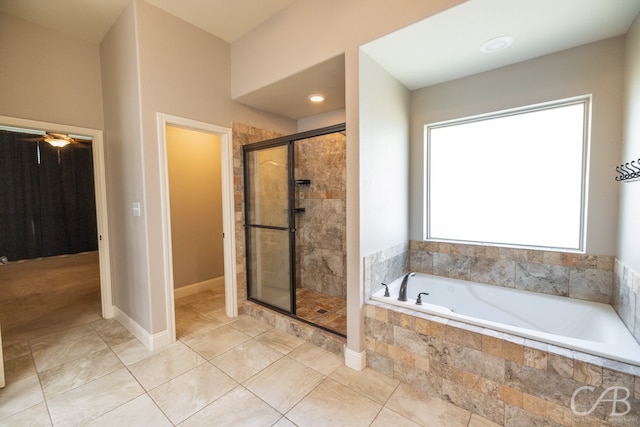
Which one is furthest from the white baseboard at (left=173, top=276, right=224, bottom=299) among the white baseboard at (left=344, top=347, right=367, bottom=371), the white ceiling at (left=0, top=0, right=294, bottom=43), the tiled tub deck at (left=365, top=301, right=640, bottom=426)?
the white ceiling at (left=0, top=0, right=294, bottom=43)

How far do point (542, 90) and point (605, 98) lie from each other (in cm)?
39

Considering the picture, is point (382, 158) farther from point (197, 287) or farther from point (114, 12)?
point (197, 287)

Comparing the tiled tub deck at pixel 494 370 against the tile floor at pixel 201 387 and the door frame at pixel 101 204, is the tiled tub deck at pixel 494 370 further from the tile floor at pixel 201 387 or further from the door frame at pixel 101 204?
the door frame at pixel 101 204

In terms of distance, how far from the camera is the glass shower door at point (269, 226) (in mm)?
2807

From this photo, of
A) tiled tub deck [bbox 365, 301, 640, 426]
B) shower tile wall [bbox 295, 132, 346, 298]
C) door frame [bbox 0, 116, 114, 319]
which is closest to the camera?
tiled tub deck [bbox 365, 301, 640, 426]

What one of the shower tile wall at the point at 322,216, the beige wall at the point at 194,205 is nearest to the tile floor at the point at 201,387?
the shower tile wall at the point at 322,216

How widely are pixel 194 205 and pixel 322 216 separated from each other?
1.92 m

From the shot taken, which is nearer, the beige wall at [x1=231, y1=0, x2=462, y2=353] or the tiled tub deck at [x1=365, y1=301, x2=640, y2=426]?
the tiled tub deck at [x1=365, y1=301, x2=640, y2=426]

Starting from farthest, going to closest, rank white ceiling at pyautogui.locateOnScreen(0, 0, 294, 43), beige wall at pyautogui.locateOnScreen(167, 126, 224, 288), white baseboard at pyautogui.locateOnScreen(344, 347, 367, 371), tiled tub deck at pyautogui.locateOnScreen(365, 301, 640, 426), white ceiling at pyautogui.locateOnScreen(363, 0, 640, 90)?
1. beige wall at pyautogui.locateOnScreen(167, 126, 224, 288)
2. white ceiling at pyautogui.locateOnScreen(0, 0, 294, 43)
3. white baseboard at pyautogui.locateOnScreen(344, 347, 367, 371)
4. white ceiling at pyautogui.locateOnScreen(363, 0, 640, 90)
5. tiled tub deck at pyautogui.locateOnScreen(365, 301, 640, 426)

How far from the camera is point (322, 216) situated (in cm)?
354

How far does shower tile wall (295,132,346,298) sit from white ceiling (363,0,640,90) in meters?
1.38

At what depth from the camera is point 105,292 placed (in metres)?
2.95

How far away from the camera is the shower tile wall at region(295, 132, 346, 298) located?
3375 millimetres

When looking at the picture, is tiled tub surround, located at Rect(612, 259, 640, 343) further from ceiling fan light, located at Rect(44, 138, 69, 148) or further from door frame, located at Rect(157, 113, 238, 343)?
ceiling fan light, located at Rect(44, 138, 69, 148)
